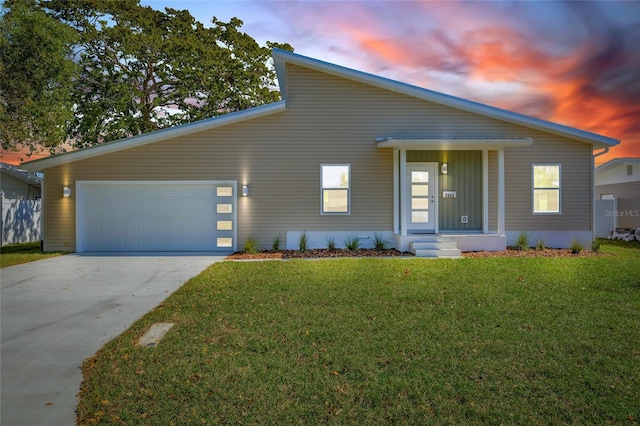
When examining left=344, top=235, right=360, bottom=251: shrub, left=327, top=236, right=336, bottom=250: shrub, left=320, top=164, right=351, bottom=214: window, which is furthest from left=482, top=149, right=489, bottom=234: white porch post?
left=327, top=236, right=336, bottom=250: shrub

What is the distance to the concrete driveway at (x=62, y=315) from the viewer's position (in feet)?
10.6

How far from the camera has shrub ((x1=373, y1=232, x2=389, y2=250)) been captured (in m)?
11.7

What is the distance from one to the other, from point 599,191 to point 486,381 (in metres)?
20.9

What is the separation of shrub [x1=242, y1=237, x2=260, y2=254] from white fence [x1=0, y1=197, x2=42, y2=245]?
357 inches

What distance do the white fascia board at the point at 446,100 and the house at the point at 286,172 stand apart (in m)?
0.03

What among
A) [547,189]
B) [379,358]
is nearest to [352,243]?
[547,189]

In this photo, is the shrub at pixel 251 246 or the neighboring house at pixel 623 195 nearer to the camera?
the shrub at pixel 251 246

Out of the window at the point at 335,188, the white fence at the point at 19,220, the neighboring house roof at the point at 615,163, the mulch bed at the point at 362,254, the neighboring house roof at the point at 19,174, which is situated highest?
the neighboring house roof at the point at 615,163

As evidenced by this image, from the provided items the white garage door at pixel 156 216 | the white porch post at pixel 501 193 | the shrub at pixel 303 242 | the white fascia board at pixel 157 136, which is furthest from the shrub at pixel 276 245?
the white porch post at pixel 501 193

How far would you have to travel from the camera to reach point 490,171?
12383 mm

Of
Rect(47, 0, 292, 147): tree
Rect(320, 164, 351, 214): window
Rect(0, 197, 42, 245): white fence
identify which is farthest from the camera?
Rect(47, 0, 292, 147): tree

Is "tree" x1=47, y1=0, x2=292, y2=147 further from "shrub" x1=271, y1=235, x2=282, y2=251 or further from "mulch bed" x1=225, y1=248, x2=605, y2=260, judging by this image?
"mulch bed" x1=225, y1=248, x2=605, y2=260

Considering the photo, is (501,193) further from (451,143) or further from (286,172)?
(286,172)

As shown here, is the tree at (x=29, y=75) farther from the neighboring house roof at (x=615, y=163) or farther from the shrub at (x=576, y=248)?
the neighboring house roof at (x=615, y=163)
